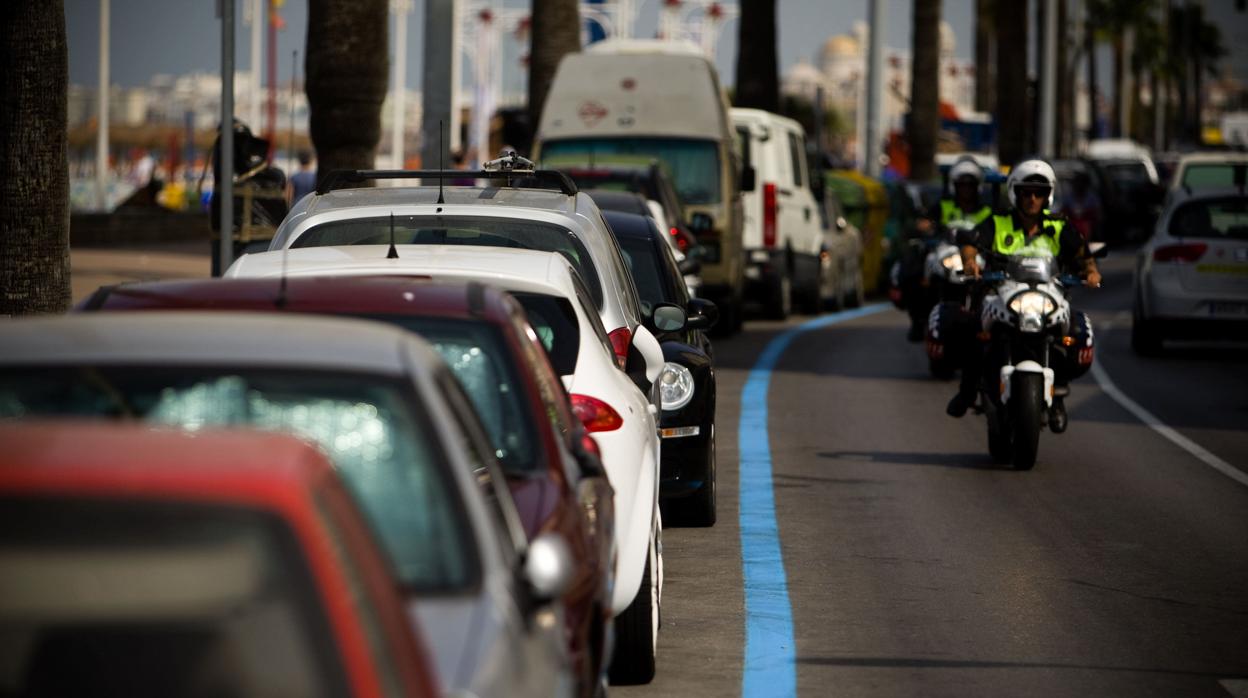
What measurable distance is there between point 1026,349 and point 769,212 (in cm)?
1316

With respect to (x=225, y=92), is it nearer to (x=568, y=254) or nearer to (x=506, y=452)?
(x=568, y=254)

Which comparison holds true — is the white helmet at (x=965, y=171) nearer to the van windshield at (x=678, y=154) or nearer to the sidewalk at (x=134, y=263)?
the van windshield at (x=678, y=154)

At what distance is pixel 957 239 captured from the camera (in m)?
13.5

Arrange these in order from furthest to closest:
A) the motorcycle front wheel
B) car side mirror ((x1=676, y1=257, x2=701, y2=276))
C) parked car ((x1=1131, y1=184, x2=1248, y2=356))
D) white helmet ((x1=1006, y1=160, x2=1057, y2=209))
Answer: parked car ((x1=1131, y1=184, x2=1248, y2=356)) < car side mirror ((x1=676, y1=257, x2=701, y2=276)) < white helmet ((x1=1006, y1=160, x2=1057, y2=209)) < the motorcycle front wheel

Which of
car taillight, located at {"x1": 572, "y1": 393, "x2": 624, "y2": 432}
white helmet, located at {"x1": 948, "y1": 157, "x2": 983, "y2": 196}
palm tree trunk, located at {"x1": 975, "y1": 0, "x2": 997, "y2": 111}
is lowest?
car taillight, located at {"x1": 572, "y1": 393, "x2": 624, "y2": 432}

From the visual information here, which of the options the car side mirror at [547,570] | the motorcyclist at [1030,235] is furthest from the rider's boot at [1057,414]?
the car side mirror at [547,570]

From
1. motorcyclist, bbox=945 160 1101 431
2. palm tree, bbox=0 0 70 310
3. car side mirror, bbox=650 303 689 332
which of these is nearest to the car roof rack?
car side mirror, bbox=650 303 689 332

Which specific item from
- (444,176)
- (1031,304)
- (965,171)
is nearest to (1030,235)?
(1031,304)

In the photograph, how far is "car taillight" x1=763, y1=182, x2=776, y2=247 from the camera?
85.5 feet

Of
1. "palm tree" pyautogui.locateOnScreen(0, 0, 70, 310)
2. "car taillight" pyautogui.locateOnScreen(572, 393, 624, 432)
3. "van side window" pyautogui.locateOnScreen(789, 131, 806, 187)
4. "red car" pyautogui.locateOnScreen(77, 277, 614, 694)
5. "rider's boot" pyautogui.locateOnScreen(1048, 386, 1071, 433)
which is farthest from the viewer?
"van side window" pyautogui.locateOnScreen(789, 131, 806, 187)

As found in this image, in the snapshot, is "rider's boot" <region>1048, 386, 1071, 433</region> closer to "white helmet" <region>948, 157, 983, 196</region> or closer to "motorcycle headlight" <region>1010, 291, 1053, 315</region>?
"motorcycle headlight" <region>1010, 291, 1053, 315</region>

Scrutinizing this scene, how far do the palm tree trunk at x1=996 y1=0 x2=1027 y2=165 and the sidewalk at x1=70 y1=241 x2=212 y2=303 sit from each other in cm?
1925

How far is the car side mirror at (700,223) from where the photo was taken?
2231 centimetres

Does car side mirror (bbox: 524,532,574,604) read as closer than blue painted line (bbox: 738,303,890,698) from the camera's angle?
Yes
